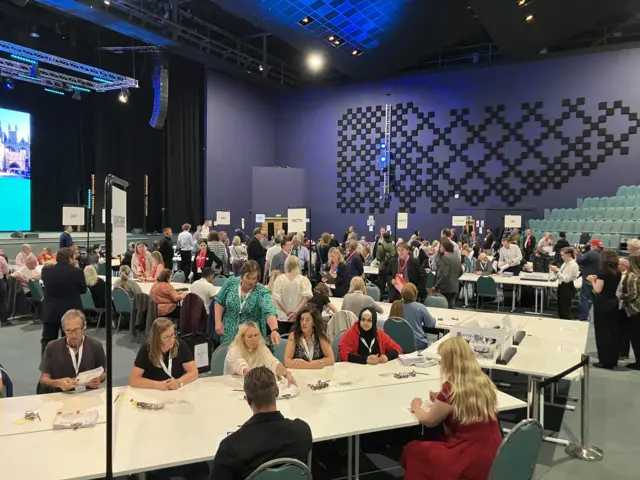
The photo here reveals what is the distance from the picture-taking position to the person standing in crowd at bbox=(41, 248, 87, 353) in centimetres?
534

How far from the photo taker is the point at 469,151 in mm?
17031

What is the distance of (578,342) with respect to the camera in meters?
4.82

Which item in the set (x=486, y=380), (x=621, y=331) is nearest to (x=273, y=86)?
(x=621, y=331)

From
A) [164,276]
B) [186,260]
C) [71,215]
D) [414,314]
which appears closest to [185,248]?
[186,260]

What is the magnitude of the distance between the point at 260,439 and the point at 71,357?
1924 millimetres

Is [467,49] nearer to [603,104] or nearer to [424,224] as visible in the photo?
[603,104]

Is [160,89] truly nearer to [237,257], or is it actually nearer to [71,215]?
[237,257]

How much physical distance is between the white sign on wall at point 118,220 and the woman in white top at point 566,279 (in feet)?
24.5

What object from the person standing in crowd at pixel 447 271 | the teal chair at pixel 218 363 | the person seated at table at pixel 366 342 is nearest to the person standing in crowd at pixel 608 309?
the person standing in crowd at pixel 447 271

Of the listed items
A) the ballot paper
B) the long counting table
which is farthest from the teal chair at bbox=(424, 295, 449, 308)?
the ballot paper

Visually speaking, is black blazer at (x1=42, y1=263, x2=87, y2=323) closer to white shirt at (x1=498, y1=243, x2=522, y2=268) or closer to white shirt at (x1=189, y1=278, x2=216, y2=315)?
white shirt at (x1=189, y1=278, x2=216, y2=315)

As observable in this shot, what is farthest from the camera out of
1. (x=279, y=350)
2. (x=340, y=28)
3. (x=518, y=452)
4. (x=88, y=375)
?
(x=340, y=28)

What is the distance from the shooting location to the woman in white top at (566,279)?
25.9 ft

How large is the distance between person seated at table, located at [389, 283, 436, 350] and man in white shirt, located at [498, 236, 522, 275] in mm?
5380
